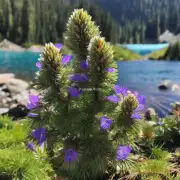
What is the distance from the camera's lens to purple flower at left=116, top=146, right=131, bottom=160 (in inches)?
163

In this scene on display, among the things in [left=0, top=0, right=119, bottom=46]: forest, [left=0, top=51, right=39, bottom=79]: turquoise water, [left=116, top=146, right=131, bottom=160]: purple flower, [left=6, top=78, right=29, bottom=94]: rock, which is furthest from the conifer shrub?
[left=0, top=0, right=119, bottom=46]: forest

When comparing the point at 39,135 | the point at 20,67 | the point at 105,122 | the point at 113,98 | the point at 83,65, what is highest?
the point at 83,65

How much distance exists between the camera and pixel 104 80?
4051 mm

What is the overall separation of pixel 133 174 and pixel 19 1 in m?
186

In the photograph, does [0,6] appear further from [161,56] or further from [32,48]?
[161,56]

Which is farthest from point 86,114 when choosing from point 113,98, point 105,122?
point 113,98

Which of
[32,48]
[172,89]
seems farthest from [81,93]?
[32,48]

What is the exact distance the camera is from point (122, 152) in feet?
13.6

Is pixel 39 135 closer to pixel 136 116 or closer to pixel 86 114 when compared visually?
pixel 86 114

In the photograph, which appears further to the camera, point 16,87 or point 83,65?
point 16,87

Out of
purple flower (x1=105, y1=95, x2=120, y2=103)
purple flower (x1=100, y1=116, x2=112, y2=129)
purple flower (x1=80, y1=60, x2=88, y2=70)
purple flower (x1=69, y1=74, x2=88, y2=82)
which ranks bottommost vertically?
purple flower (x1=100, y1=116, x2=112, y2=129)

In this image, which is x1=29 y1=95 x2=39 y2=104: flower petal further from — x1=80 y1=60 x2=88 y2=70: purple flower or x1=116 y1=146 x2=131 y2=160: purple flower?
x1=116 y1=146 x2=131 y2=160: purple flower

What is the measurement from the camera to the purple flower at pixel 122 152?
413 centimetres

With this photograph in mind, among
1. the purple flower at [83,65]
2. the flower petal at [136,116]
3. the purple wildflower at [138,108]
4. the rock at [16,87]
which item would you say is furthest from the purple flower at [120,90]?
the rock at [16,87]
